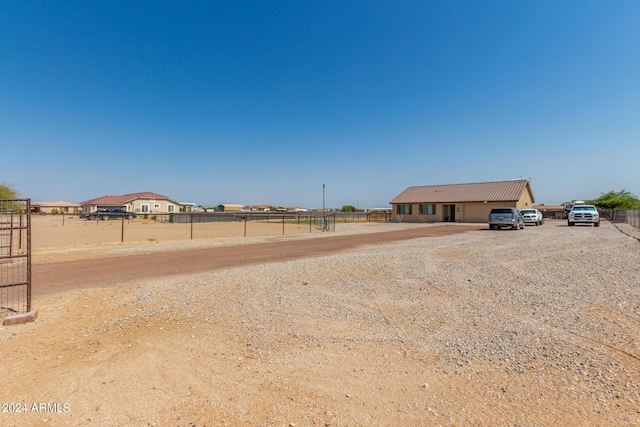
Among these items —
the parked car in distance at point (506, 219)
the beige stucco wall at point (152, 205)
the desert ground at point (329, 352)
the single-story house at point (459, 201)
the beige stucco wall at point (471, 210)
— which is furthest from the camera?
the beige stucco wall at point (152, 205)

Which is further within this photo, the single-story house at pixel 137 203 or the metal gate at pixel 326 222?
the single-story house at pixel 137 203

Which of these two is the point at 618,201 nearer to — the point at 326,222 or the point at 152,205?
the point at 326,222

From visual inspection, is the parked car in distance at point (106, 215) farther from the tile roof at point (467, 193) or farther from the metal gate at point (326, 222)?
the tile roof at point (467, 193)

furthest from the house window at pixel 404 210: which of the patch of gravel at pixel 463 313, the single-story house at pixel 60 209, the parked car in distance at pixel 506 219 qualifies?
the single-story house at pixel 60 209

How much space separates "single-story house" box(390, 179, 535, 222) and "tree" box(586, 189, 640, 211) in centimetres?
4835

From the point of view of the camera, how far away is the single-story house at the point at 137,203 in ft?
240

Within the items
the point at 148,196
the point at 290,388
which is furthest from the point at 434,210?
the point at 148,196

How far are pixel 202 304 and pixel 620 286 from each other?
9.12 metres

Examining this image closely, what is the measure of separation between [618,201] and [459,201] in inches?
2406

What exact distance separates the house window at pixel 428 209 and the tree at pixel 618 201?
2253 inches

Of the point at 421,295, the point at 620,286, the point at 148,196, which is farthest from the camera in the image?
the point at 148,196

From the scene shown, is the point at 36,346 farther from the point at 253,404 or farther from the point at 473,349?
the point at 473,349

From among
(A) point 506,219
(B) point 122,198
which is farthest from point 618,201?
(B) point 122,198

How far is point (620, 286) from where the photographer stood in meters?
7.53
